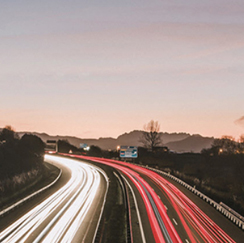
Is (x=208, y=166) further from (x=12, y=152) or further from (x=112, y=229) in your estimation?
(x=112, y=229)

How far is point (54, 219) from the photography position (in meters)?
27.7

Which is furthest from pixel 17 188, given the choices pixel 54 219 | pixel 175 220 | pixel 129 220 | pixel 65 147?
pixel 65 147

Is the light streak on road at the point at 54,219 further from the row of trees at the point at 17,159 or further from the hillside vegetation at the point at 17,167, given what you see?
the row of trees at the point at 17,159

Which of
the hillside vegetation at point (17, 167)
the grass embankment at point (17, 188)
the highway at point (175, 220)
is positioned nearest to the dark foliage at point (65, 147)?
the hillside vegetation at point (17, 167)

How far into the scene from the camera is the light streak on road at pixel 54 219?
22.8 m

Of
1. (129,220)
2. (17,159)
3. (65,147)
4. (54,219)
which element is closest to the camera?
(129,220)

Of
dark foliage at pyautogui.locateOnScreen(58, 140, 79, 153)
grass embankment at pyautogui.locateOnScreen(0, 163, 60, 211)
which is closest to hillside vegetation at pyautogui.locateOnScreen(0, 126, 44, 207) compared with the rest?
grass embankment at pyautogui.locateOnScreen(0, 163, 60, 211)

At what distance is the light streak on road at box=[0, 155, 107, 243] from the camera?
22.8m

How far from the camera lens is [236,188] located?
58406mm

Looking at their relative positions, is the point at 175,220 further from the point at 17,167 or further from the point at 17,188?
the point at 17,167

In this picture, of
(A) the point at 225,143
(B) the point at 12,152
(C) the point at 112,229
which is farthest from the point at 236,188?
(A) the point at 225,143

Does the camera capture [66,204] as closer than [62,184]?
Yes

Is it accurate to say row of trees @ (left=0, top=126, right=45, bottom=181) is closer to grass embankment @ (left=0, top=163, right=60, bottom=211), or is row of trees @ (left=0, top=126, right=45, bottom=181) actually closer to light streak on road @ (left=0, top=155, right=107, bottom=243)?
grass embankment @ (left=0, top=163, right=60, bottom=211)

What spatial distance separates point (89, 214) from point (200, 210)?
13.2 metres
